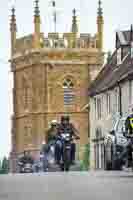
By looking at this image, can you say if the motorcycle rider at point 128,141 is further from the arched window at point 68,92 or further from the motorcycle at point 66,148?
the arched window at point 68,92

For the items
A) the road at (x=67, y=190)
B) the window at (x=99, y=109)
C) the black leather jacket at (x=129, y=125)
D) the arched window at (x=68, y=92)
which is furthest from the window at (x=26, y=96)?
the road at (x=67, y=190)

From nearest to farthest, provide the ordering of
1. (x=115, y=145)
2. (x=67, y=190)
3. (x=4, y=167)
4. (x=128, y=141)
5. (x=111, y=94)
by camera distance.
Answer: (x=67, y=190), (x=128, y=141), (x=115, y=145), (x=111, y=94), (x=4, y=167)

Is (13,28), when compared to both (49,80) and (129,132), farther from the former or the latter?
(129,132)

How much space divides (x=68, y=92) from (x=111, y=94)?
2367 inches

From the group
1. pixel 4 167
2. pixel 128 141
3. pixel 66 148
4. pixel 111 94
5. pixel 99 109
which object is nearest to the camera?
pixel 128 141

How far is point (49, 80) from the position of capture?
392 feet

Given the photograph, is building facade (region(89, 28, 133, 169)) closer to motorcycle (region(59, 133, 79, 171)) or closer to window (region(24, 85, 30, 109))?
motorcycle (region(59, 133, 79, 171))

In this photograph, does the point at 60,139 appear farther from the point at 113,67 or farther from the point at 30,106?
the point at 30,106

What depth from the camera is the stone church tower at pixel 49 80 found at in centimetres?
11819

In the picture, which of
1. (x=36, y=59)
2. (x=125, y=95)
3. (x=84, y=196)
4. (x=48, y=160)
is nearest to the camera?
(x=84, y=196)

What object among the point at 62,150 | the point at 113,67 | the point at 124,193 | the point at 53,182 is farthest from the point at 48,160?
the point at 113,67

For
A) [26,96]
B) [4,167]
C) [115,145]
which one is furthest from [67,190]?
[26,96]

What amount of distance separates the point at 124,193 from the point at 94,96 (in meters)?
51.7

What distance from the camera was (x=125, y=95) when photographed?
58188 millimetres
